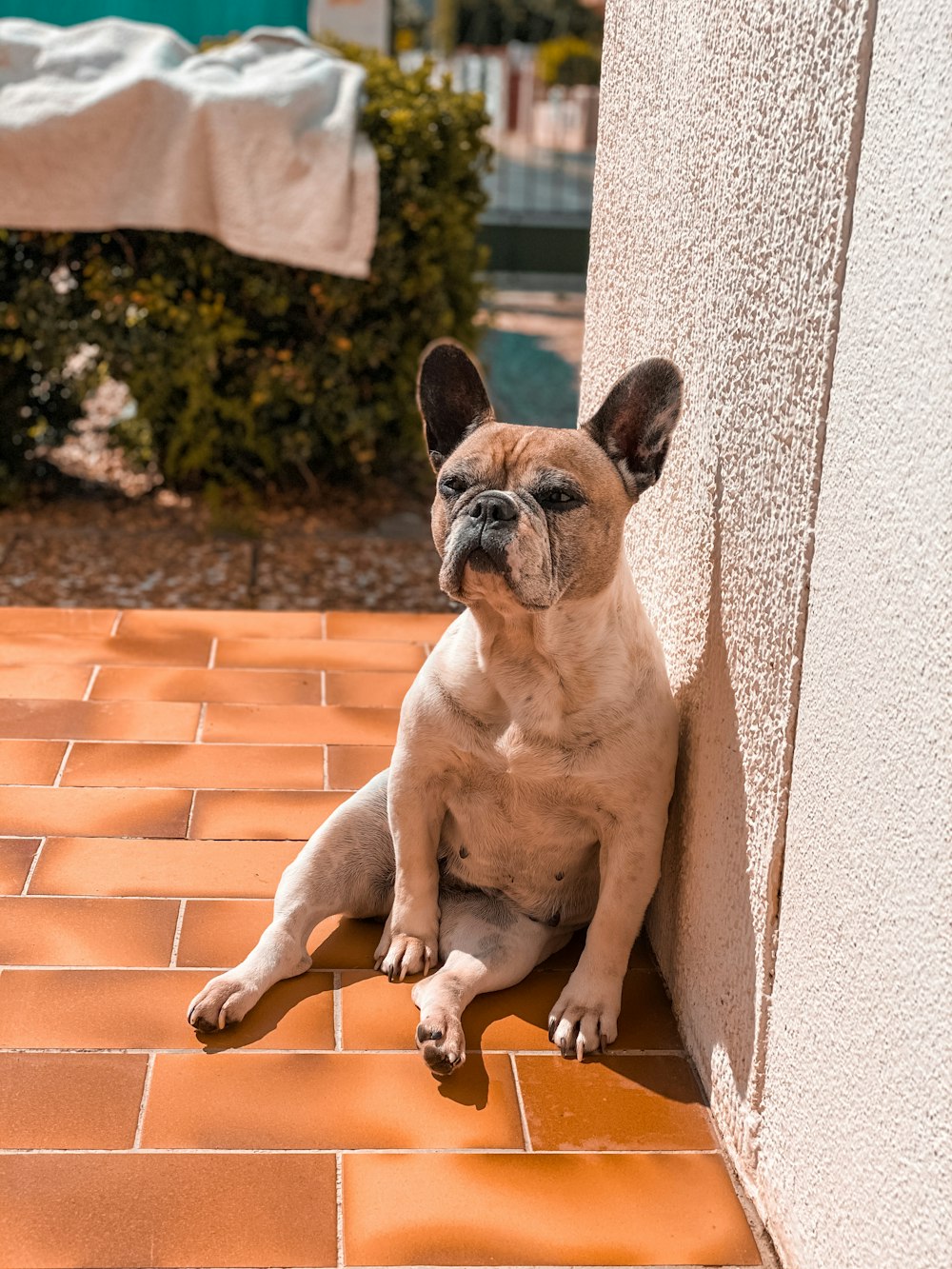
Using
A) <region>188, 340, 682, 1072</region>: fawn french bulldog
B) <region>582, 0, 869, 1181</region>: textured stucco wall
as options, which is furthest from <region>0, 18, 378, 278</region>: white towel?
<region>188, 340, 682, 1072</region>: fawn french bulldog

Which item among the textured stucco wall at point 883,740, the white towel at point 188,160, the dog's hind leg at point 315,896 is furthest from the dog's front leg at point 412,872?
the white towel at point 188,160

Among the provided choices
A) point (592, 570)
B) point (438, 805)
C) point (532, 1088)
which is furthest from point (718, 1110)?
point (592, 570)

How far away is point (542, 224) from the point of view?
11734 millimetres

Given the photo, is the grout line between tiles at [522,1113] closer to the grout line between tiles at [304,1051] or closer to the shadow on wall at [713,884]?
the grout line between tiles at [304,1051]

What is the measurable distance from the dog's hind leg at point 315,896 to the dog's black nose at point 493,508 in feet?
2.56

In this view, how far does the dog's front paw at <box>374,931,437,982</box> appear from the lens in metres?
2.83

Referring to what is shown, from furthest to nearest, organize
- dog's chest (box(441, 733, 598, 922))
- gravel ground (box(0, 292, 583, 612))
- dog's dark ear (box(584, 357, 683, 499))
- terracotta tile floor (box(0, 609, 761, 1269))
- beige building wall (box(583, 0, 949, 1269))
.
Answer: gravel ground (box(0, 292, 583, 612)) < dog's chest (box(441, 733, 598, 922)) < dog's dark ear (box(584, 357, 683, 499)) < terracotta tile floor (box(0, 609, 761, 1269)) < beige building wall (box(583, 0, 949, 1269))

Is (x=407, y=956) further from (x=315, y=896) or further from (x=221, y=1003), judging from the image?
(x=221, y=1003)

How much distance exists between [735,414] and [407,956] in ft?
4.18

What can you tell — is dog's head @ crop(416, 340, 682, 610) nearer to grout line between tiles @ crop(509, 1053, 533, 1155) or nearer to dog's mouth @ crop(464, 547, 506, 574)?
dog's mouth @ crop(464, 547, 506, 574)

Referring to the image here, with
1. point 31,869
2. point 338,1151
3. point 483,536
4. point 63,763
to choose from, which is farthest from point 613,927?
point 63,763

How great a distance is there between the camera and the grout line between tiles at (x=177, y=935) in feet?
9.30

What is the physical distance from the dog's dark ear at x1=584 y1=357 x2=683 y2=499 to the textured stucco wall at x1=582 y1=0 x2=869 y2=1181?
3.2 inches

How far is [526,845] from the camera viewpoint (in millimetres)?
2838
